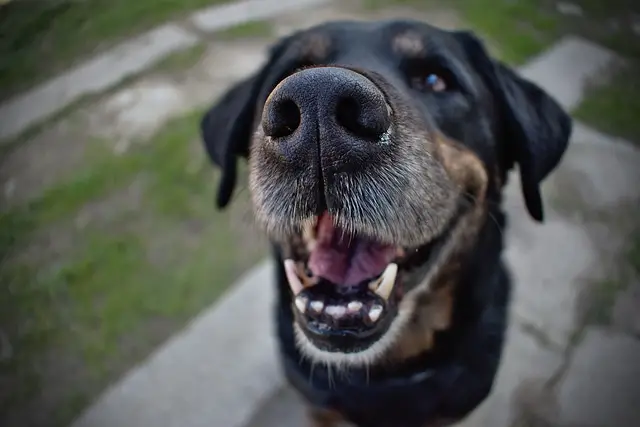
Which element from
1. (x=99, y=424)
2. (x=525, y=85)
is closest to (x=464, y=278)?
(x=525, y=85)

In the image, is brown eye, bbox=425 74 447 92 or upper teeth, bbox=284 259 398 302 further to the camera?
brown eye, bbox=425 74 447 92

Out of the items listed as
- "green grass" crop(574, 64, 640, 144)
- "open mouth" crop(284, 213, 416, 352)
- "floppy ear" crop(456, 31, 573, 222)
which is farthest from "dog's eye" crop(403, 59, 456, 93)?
"green grass" crop(574, 64, 640, 144)

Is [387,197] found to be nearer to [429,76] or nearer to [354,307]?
[354,307]

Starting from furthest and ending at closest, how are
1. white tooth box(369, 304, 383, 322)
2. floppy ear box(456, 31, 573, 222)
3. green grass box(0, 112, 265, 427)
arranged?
green grass box(0, 112, 265, 427)
floppy ear box(456, 31, 573, 222)
white tooth box(369, 304, 383, 322)

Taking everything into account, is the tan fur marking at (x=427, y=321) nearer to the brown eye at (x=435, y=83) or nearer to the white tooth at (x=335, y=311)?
the white tooth at (x=335, y=311)

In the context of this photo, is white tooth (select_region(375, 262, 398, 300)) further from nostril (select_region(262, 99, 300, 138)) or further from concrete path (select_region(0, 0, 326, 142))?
concrete path (select_region(0, 0, 326, 142))

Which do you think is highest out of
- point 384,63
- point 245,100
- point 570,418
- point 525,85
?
point 384,63

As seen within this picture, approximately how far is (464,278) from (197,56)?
3.22 meters

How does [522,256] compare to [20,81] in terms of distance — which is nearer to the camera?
[522,256]

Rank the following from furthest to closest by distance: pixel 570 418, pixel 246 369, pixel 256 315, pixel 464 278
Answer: pixel 256 315
pixel 246 369
pixel 570 418
pixel 464 278

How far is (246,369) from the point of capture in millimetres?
2508

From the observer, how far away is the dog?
1.12 metres

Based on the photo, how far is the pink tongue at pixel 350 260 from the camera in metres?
1.57

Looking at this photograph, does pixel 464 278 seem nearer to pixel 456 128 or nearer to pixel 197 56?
pixel 456 128
